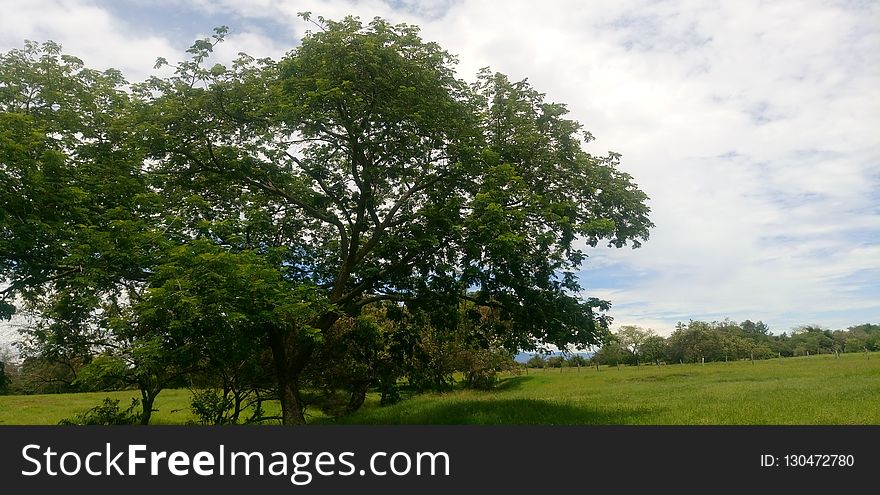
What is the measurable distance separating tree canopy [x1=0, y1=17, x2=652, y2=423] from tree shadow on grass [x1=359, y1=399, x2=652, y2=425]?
2538 mm

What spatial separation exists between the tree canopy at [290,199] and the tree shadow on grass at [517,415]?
8.33ft

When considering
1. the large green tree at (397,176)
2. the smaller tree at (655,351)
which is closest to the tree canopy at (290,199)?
the large green tree at (397,176)

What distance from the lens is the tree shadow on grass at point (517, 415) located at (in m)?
18.5

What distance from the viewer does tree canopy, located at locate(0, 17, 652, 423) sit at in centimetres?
1476

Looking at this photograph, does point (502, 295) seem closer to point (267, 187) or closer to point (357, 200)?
point (357, 200)

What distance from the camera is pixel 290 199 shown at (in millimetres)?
20062

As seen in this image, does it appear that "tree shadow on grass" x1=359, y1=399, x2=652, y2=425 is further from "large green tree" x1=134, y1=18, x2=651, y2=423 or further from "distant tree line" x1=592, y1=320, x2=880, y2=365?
"distant tree line" x1=592, y1=320, x2=880, y2=365

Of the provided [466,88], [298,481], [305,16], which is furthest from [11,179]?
[466,88]

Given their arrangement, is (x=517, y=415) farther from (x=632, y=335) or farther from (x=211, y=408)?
(x=632, y=335)

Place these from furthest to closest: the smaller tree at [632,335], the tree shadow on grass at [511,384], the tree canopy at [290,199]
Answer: the smaller tree at [632,335] < the tree shadow on grass at [511,384] < the tree canopy at [290,199]

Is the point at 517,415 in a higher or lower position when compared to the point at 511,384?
higher

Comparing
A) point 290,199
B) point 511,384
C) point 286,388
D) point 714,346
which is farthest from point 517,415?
point 714,346

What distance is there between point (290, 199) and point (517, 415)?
11.1 m

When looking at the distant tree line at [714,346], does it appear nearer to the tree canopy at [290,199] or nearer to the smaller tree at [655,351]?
the smaller tree at [655,351]
